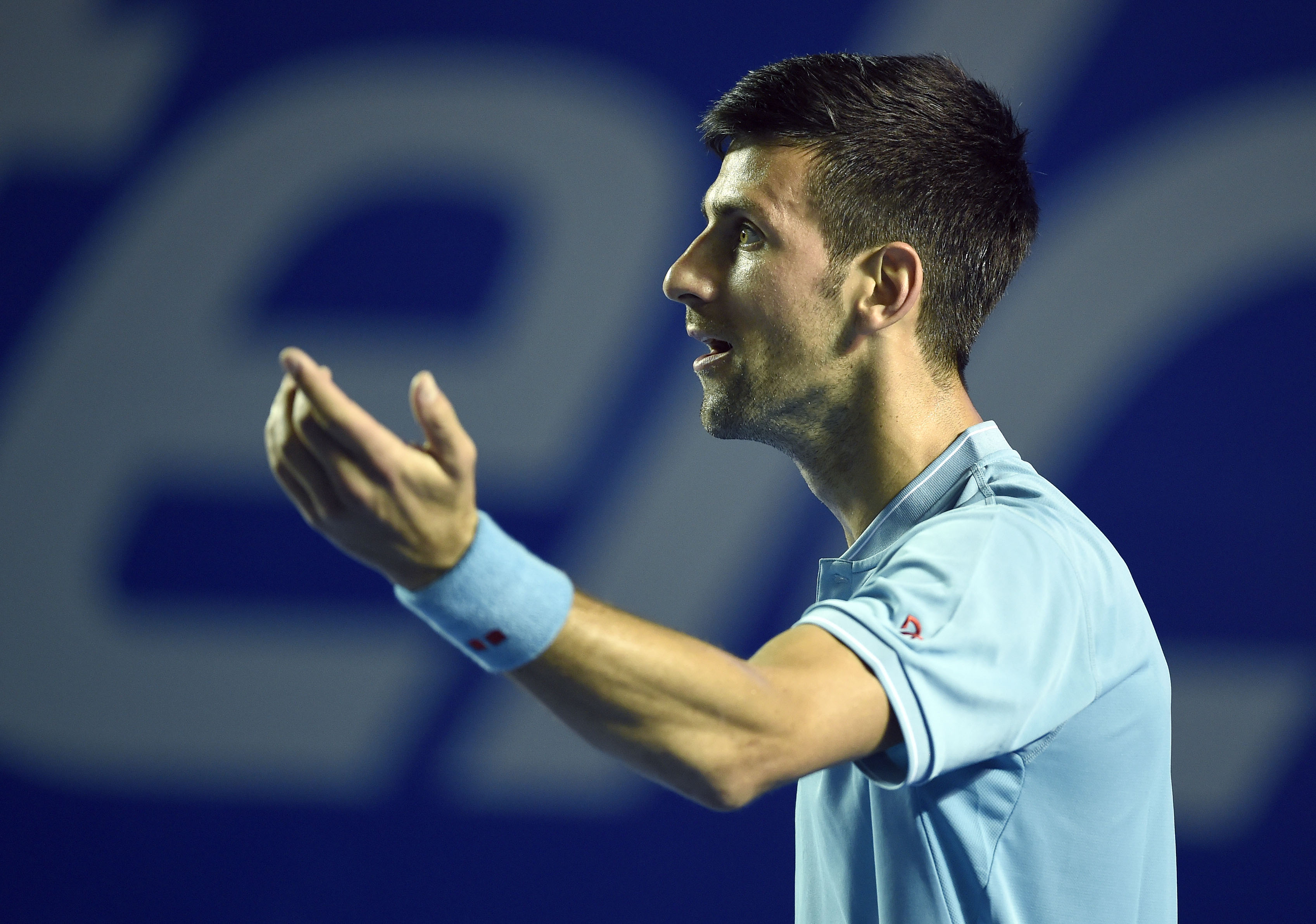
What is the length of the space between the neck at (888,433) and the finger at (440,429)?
694 mm

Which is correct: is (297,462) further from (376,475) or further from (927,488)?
(927,488)

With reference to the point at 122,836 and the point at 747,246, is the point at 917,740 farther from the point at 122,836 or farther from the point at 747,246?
the point at 122,836

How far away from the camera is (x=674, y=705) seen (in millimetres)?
795

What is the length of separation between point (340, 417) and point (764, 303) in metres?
0.74

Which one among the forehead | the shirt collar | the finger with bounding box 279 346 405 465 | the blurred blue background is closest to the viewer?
the finger with bounding box 279 346 405 465

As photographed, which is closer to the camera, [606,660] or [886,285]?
[606,660]

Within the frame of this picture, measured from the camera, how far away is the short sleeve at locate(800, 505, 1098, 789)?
0.88 meters

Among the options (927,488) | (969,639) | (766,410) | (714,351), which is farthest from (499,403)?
(969,639)

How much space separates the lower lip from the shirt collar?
0.92 feet

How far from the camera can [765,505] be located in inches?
110

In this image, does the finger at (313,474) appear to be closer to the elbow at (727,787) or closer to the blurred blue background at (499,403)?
the elbow at (727,787)

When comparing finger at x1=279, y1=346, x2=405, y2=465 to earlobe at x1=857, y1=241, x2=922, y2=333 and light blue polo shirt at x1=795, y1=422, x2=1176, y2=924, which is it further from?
earlobe at x1=857, y1=241, x2=922, y2=333

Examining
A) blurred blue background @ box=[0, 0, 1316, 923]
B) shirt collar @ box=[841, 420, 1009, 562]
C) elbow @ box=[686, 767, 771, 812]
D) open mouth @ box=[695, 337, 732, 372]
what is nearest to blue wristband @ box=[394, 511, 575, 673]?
elbow @ box=[686, 767, 771, 812]

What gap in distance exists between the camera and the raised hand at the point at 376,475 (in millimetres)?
713
